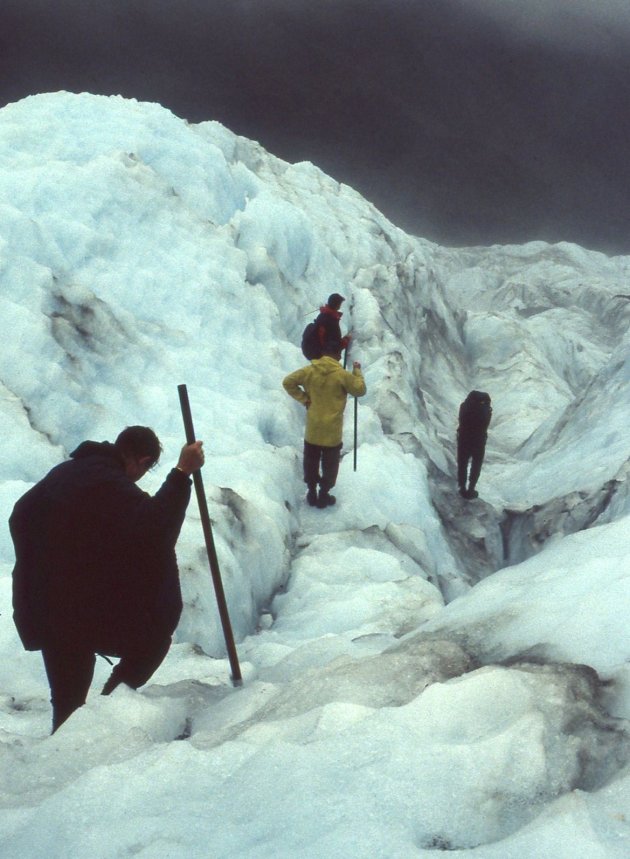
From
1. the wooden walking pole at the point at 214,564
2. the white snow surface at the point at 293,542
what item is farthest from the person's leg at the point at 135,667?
the wooden walking pole at the point at 214,564

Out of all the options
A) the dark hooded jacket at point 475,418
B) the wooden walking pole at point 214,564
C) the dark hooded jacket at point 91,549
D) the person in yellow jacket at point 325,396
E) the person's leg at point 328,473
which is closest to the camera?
the dark hooded jacket at point 91,549

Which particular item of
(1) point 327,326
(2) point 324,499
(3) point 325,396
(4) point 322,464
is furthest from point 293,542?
(1) point 327,326

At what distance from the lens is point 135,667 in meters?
3.23

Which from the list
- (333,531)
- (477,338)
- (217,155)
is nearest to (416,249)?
(477,338)

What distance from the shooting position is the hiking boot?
7.04 metres

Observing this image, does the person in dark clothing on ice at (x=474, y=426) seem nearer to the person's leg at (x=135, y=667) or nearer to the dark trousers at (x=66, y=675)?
the person's leg at (x=135, y=667)

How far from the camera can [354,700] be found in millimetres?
2617

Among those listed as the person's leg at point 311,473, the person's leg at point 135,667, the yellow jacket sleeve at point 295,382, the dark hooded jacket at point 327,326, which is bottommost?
the person's leg at point 135,667

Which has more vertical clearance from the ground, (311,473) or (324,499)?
(311,473)

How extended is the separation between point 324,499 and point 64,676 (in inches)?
163

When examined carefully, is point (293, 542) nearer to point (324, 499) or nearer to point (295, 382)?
point (324, 499)

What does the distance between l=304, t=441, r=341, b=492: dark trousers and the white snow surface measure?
216mm

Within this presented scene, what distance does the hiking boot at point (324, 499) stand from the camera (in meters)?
7.04

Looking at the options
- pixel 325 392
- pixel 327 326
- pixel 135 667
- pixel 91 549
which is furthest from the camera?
pixel 327 326
